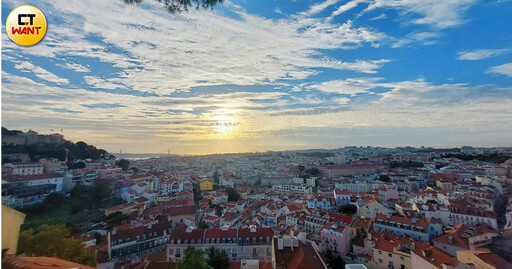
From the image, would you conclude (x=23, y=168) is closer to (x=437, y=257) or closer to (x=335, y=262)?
(x=335, y=262)

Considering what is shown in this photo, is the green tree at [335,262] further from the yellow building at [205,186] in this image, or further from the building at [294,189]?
the yellow building at [205,186]

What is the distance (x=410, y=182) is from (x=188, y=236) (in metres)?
26.1

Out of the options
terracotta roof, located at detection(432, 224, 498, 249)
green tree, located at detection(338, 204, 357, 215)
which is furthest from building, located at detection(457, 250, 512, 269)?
green tree, located at detection(338, 204, 357, 215)

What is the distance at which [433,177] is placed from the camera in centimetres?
2888

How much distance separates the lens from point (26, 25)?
8.58 ft

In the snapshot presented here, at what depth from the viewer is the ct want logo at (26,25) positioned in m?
2.59

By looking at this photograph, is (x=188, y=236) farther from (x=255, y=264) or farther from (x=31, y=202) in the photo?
(x=31, y=202)

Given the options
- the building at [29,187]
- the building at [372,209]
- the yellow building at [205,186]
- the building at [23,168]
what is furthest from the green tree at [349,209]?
the building at [23,168]

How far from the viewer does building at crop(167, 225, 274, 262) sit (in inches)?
430

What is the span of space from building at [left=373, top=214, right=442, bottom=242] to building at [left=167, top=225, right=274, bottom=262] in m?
6.76

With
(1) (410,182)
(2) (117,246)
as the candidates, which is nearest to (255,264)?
(2) (117,246)

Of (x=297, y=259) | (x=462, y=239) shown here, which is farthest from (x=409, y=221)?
(x=297, y=259)

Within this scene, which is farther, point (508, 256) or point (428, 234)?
point (428, 234)

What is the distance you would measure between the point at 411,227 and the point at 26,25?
1577 centimetres
